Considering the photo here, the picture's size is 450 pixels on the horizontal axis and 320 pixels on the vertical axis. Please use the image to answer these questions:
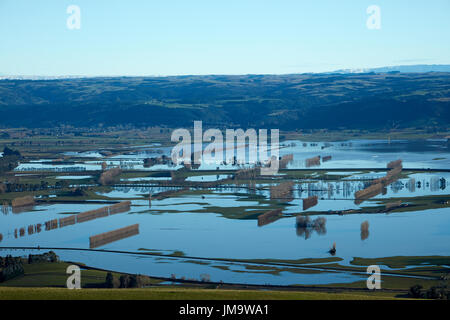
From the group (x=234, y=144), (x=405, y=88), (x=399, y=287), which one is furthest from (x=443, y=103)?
(x=399, y=287)

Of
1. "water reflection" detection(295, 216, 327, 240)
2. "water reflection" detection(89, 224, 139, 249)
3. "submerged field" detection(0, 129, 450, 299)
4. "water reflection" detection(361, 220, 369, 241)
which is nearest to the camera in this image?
"submerged field" detection(0, 129, 450, 299)

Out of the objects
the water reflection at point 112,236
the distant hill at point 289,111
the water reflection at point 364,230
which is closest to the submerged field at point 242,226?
the water reflection at point 364,230

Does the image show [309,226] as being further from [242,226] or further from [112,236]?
[112,236]

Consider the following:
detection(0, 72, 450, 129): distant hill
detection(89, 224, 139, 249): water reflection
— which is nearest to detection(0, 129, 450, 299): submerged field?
detection(89, 224, 139, 249): water reflection

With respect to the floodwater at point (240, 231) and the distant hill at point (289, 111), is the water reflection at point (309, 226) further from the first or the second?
the distant hill at point (289, 111)

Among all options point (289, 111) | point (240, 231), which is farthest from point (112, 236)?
point (289, 111)

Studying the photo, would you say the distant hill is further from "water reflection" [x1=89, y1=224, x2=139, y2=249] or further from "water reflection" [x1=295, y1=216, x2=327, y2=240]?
"water reflection" [x1=89, y1=224, x2=139, y2=249]

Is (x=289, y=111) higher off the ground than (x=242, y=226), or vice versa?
(x=289, y=111)

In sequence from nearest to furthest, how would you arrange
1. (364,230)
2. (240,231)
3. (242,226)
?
(364,230), (240,231), (242,226)

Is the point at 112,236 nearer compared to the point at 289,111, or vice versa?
the point at 112,236

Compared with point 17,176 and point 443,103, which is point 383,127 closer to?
point 443,103
